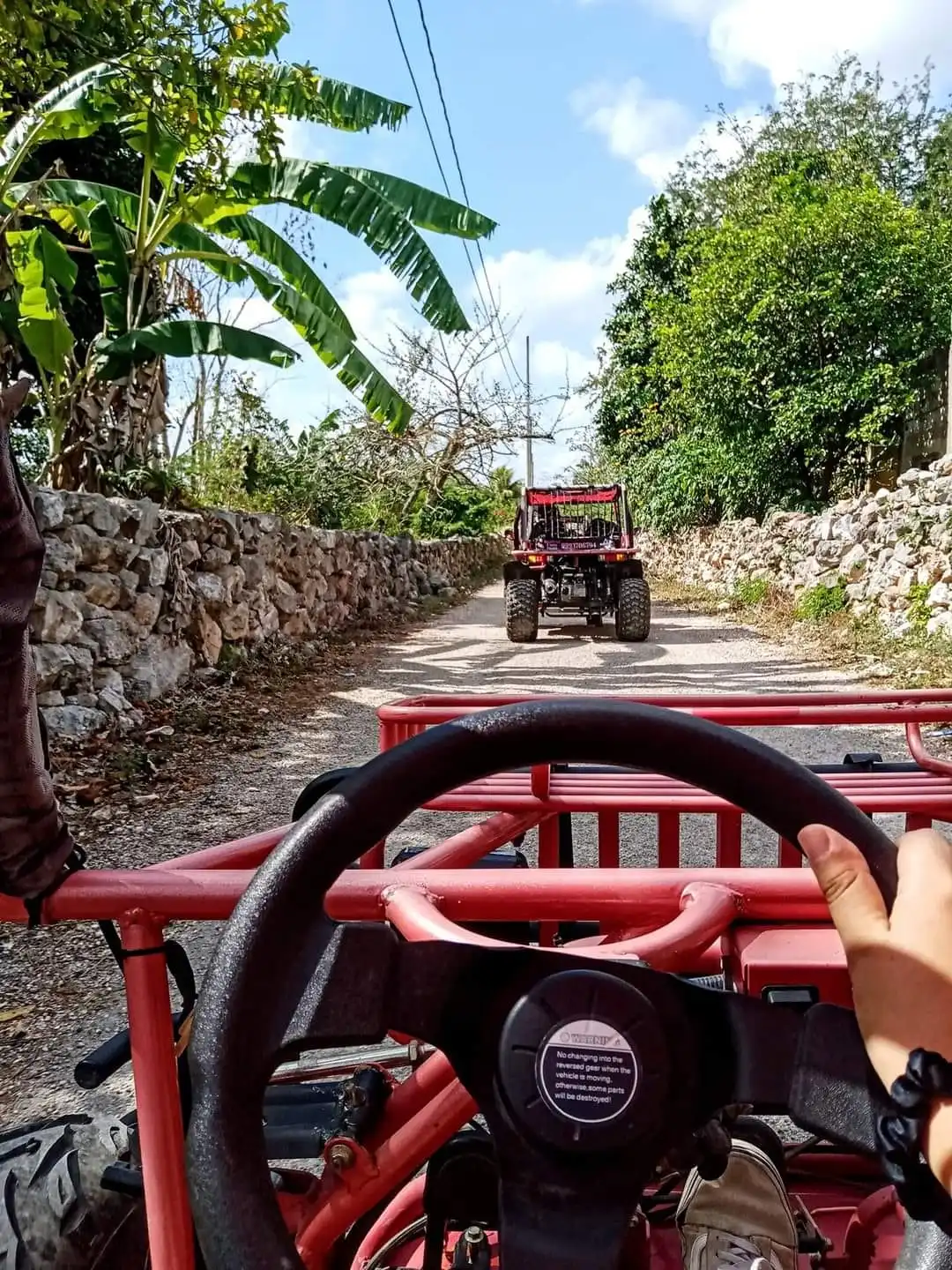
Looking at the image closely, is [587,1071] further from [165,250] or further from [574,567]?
[574,567]

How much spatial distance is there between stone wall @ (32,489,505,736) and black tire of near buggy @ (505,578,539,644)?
7.23 feet

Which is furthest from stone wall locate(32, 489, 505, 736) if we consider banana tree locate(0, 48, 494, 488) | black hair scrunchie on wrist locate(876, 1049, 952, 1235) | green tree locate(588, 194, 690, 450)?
green tree locate(588, 194, 690, 450)

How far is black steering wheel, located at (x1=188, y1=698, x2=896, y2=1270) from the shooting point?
722mm

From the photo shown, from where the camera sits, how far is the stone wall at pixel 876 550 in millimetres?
9680

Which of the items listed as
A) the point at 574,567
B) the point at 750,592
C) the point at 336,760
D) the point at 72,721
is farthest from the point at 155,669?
the point at 750,592

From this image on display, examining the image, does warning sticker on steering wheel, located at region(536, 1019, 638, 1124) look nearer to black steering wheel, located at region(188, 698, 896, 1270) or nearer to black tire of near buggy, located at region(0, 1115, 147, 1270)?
black steering wheel, located at region(188, 698, 896, 1270)

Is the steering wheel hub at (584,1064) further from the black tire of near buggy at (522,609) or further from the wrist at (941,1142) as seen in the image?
the black tire of near buggy at (522,609)

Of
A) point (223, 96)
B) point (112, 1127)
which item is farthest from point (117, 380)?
point (112, 1127)

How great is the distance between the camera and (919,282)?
1364cm

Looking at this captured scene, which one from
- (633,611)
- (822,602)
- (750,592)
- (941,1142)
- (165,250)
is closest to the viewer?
(941,1142)

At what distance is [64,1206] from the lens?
47.8 inches

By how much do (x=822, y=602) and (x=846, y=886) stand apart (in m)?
11.9

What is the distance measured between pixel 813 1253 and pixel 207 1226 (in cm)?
93

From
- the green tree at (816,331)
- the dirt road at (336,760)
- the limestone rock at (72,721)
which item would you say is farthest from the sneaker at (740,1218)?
the green tree at (816,331)
